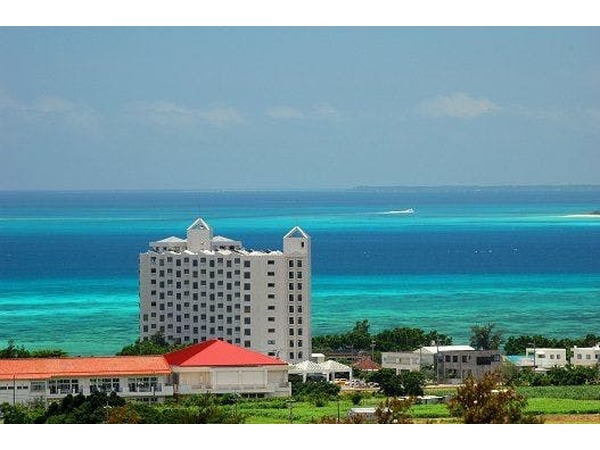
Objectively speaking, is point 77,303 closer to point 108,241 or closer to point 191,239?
point 191,239

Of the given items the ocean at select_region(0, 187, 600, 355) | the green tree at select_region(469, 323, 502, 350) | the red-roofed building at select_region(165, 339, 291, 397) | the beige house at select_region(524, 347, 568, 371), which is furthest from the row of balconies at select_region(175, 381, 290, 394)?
the ocean at select_region(0, 187, 600, 355)

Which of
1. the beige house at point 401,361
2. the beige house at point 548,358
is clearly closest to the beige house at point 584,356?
the beige house at point 548,358

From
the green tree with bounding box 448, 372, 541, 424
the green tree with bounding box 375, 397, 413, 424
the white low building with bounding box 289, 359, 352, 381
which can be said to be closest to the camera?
the green tree with bounding box 448, 372, 541, 424

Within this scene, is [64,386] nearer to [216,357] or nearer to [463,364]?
[216,357]

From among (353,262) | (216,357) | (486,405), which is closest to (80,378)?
(216,357)

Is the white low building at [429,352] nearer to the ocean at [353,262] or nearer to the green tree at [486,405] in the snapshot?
the ocean at [353,262]

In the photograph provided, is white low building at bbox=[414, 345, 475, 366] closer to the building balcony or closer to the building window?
the building balcony
